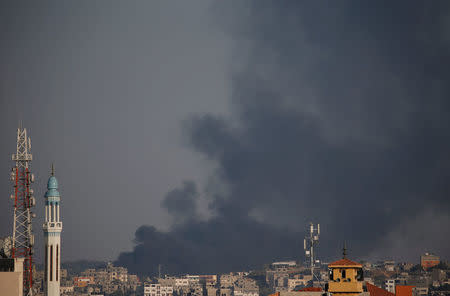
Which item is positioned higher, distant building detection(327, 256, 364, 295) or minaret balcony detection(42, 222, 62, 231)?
minaret balcony detection(42, 222, 62, 231)

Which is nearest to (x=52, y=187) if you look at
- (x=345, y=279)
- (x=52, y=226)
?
(x=52, y=226)

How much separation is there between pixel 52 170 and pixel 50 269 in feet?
45.2

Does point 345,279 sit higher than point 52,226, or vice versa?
point 52,226

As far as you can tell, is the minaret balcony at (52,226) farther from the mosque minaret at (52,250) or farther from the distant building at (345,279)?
the distant building at (345,279)

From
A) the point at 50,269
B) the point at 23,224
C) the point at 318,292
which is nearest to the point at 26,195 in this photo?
the point at 23,224

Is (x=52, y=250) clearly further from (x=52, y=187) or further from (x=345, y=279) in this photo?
(x=345, y=279)

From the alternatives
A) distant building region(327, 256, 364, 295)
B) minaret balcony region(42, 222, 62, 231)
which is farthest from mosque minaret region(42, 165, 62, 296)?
distant building region(327, 256, 364, 295)

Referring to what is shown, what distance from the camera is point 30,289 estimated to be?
122625mm

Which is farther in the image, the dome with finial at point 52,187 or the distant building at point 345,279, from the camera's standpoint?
the dome with finial at point 52,187

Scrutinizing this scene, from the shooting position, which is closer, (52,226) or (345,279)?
(345,279)

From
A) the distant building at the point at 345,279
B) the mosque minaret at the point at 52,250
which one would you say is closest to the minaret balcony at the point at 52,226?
the mosque minaret at the point at 52,250

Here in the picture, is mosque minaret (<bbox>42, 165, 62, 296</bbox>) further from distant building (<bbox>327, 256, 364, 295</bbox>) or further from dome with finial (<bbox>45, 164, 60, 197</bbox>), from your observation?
distant building (<bbox>327, 256, 364, 295</bbox>)

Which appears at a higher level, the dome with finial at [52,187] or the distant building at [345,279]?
the dome with finial at [52,187]

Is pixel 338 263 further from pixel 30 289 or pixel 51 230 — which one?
pixel 51 230
